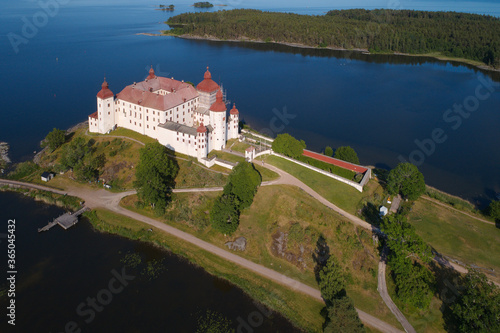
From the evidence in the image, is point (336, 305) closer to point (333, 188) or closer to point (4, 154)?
point (333, 188)

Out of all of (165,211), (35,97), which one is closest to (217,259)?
(165,211)

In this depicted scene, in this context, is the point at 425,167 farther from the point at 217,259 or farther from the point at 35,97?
the point at 35,97

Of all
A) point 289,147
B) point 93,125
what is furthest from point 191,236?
point 93,125

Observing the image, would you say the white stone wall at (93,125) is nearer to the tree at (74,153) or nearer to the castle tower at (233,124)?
the tree at (74,153)

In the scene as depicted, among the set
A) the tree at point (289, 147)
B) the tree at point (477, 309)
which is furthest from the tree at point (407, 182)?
the tree at point (477, 309)

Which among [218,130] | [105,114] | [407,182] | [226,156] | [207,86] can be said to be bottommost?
[226,156]

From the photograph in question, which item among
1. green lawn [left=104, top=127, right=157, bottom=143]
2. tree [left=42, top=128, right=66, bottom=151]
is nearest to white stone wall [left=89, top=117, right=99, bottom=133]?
green lawn [left=104, top=127, right=157, bottom=143]
